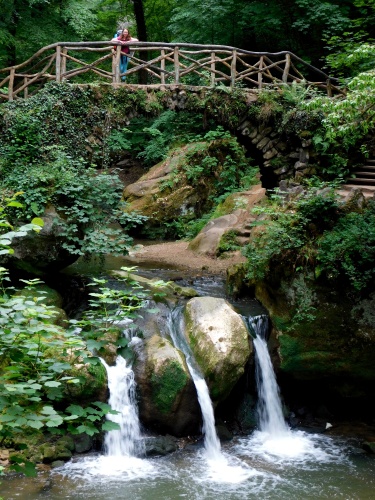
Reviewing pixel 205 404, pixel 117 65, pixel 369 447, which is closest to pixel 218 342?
pixel 205 404

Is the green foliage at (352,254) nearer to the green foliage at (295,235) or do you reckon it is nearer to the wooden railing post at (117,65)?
the green foliage at (295,235)

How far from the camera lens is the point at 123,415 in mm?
9359

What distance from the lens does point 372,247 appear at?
1023cm

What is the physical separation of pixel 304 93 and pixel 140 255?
21.0 feet

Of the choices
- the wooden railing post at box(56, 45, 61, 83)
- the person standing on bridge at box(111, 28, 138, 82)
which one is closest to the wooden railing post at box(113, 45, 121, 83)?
the person standing on bridge at box(111, 28, 138, 82)

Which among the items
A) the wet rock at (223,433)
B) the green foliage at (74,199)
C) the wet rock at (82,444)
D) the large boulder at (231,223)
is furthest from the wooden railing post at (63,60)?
the wet rock at (223,433)

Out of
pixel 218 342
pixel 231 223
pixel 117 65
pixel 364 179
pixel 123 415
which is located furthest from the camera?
pixel 231 223

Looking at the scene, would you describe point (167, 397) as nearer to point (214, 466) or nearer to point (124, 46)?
point (214, 466)

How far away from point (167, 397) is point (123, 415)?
0.77 m

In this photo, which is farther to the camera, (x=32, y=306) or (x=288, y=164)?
(x=288, y=164)

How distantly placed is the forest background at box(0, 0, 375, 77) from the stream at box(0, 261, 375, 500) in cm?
1044

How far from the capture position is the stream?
781 cm

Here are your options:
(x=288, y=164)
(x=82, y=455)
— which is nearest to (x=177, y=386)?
(x=82, y=455)

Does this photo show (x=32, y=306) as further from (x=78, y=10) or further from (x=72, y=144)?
(x=78, y=10)
